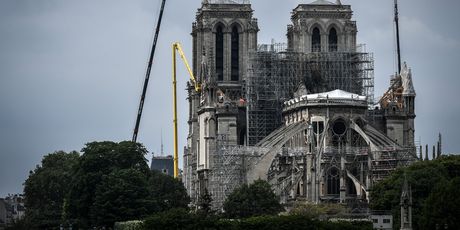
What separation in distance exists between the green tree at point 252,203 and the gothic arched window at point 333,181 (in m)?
11.3

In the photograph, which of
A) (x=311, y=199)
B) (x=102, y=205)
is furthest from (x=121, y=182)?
(x=311, y=199)

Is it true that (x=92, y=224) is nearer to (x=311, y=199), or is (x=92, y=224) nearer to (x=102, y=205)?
(x=102, y=205)

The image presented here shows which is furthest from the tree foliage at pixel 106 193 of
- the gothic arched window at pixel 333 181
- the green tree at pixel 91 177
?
the gothic arched window at pixel 333 181

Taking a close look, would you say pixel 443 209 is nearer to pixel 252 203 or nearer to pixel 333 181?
pixel 252 203

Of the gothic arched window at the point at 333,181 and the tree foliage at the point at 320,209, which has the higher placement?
the gothic arched window at the point at 333,181

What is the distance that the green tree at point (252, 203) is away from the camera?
186 metres

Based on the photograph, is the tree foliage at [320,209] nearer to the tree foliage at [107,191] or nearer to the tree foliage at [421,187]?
the tree foliage at [421,187]

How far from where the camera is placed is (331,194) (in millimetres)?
198375

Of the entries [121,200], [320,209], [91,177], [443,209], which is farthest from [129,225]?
[443,209]

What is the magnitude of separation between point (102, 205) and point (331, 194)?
83.0 feet

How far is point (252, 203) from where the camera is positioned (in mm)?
186625

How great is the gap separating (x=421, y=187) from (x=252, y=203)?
21499 mm

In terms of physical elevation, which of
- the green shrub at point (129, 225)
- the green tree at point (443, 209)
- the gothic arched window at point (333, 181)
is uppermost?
the gothic arched window at point (333, 181)

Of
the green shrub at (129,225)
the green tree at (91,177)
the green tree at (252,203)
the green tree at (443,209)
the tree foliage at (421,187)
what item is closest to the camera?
the green tree at (443,209)
